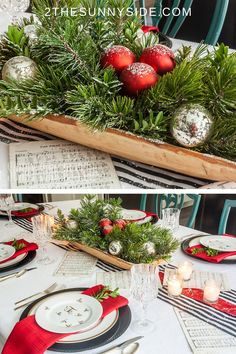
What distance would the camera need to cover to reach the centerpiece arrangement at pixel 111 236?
101 cm

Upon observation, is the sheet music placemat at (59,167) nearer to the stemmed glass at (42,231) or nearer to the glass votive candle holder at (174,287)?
the glass votive candle holder at (174,287)

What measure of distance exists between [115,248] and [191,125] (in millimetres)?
568

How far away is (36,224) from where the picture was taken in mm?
1134

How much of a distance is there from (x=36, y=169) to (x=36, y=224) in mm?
586

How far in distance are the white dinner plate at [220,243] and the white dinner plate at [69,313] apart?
1.33 feet

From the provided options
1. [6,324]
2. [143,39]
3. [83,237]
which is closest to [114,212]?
[83,237]

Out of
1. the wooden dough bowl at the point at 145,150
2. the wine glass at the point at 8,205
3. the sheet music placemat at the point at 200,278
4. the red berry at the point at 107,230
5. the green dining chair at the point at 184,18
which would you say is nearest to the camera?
the wooden dough bowl at the point at 145,150

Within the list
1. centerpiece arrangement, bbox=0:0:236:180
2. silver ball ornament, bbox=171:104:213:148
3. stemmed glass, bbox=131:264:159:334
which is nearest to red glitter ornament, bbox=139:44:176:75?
centerpiece arrangement, bbox=0:0:236:180

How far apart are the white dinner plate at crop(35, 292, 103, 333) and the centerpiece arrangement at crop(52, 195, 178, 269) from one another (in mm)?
159

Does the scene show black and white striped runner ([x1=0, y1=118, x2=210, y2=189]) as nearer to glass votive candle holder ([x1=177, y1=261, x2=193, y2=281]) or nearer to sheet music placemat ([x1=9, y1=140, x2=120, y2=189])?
sheet music placemat ([x1=9, y1=140, x2=120, y2=189])

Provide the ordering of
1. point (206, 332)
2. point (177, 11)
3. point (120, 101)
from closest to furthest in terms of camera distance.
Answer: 1. point (120, 101)
2. point (206, 332)
3. point (177, 11)

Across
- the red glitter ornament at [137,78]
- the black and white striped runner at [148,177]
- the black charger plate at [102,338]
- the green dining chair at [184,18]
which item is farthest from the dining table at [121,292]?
the green dining chair at [184,18]

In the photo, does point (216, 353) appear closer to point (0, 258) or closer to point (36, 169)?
point (36, 169)

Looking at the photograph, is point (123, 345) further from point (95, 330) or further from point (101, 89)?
point (101, 89)
